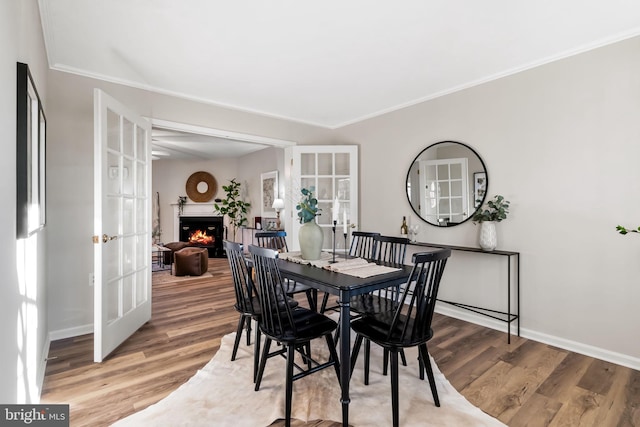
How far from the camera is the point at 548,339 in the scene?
2.78 metres

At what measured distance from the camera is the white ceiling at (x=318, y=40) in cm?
205

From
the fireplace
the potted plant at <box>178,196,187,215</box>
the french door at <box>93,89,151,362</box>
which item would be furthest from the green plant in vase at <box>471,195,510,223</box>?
the potted plant at <box>178,196,187,215</box>

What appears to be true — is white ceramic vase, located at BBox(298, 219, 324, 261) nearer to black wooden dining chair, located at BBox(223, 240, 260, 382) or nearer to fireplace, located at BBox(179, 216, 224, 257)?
black wooden dining chair, located at BBox(223, 240, 260, 382)

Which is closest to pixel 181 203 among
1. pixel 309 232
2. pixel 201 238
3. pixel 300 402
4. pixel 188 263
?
pixel 201 238

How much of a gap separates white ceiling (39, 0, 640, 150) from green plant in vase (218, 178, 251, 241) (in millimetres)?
4096

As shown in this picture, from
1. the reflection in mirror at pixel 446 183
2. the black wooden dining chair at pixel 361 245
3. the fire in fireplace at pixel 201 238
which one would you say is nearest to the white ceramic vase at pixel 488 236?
the reflection in mirror at pixel 446 183

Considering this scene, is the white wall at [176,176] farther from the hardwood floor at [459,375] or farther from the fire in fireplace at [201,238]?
the hardwood floor at [459,375]

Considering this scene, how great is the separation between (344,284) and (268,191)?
5.17m

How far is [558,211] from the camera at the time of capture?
2.72 m

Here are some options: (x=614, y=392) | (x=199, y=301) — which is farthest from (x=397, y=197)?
(x=199, y=301)

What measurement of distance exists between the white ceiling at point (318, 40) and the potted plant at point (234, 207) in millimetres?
4096

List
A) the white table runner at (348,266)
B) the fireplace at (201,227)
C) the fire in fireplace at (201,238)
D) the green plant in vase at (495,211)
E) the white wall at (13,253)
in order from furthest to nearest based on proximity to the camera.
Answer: the fireplace at (201,227), the fire in fireplace at (201,238), the green plant in vase at (495,211), the white table runner at (348,266), the white wall at (13,253)

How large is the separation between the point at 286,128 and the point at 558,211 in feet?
10.6
